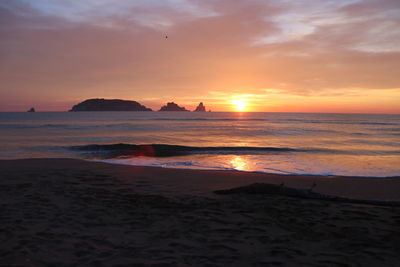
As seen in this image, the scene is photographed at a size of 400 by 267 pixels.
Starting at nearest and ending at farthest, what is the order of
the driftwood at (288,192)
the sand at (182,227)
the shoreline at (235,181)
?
the sand at (182,227) < the driftwood at (288,192) < the shoreline at (235,181)

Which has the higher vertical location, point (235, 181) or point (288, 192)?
point (288, 192)

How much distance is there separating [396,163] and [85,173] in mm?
15717

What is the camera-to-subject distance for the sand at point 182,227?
440 cm

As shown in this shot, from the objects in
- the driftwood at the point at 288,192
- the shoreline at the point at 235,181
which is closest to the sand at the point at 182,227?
the shoreline at the point at 235,181

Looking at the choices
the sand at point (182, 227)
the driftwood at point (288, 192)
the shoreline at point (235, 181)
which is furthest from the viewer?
the shoreline at point (235, 181)

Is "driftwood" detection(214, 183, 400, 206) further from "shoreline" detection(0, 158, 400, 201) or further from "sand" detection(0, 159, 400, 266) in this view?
"shoreline" detection(0, 158, 400, 201)

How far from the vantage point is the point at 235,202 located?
7.30 m

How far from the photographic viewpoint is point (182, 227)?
562cm

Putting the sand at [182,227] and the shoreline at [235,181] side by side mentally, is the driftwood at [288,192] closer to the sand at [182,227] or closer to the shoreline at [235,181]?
the sand at [182,227]

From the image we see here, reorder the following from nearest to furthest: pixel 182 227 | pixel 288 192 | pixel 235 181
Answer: pixel 182 227 → pixel 288 192 → pixel 235 181

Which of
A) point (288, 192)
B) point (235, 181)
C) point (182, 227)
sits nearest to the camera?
point (182, 227)

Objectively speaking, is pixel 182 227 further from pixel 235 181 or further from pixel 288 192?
pixel 235 181

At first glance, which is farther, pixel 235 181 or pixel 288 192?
pixel 235 181

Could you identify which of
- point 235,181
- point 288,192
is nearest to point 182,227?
point 288,192
